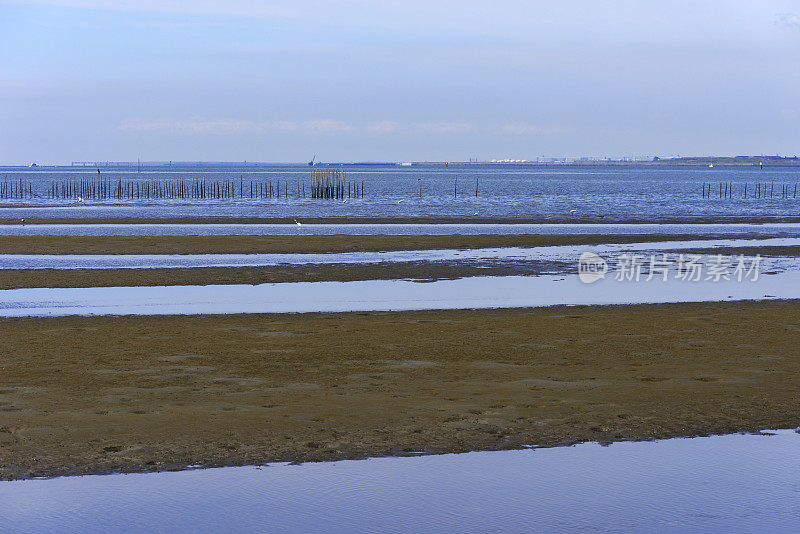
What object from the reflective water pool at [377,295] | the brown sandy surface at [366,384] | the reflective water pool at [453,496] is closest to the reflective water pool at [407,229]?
the reflective water pool at [377,295]

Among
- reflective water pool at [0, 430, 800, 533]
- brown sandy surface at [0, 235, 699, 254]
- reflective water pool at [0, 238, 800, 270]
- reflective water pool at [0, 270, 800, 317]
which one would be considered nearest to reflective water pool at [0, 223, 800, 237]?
brown sandy surface at [0, 235, 699, 254]

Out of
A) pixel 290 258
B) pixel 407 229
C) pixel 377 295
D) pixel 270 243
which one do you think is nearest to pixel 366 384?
pixel 377 295

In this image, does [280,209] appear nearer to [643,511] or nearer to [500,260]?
[500,260]

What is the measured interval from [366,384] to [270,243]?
30039 mm

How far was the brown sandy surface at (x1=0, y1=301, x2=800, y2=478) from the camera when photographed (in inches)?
395

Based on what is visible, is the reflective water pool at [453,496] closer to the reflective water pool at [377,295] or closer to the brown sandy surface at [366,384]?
the brown sandy surface at [366,384]

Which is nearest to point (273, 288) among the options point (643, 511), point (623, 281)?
point (623, 281)

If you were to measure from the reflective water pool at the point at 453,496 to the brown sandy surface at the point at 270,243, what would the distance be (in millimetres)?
29044

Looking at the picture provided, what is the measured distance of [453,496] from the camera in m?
8.55

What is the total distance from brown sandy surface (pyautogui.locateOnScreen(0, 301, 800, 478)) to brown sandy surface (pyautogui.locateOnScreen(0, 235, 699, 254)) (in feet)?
65.3

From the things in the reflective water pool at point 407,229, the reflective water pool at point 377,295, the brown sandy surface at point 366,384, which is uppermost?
the brown sandy surface at point 366,384

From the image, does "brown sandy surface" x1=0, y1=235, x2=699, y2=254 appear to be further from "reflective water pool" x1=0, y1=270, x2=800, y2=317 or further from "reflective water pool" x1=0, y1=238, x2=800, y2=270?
"reflective water pool" x1=0, y1=270, x2=800, y2=317

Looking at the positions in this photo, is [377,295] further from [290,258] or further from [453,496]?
[453,496]

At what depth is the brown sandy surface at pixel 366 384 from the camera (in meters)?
10.0
